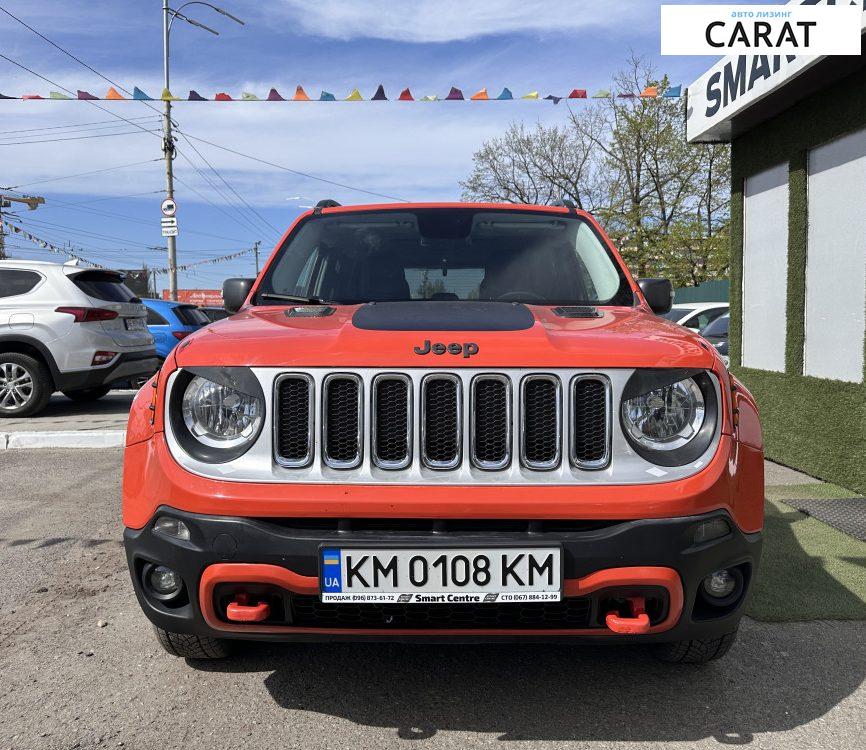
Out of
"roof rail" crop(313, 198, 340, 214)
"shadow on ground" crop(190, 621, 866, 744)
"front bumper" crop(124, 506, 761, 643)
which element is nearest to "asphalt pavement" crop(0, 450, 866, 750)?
"shadow on ground" crop(190, 621, 866, 744)

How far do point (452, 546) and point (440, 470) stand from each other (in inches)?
8.6

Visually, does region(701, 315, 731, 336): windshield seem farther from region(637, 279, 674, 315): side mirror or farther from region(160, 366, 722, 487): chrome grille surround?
region(160, 366, 722, 487): chrome grille surround

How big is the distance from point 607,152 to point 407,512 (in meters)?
34.4

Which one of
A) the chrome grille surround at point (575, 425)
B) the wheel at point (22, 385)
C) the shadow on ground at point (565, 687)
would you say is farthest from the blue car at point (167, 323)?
the chrome grille surround at point (575, 425)

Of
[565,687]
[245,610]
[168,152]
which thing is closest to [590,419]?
[565,687]

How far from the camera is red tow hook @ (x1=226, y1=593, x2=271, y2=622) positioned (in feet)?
7.15

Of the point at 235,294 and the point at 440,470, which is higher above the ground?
the point at 235,294

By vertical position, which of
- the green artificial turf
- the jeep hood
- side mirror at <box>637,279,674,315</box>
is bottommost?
the green artificial turf

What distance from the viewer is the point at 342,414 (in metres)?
2.22

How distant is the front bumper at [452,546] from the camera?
6.89ft

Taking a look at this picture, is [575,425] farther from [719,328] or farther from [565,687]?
[719,328]

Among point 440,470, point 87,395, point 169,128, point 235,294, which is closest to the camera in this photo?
point 440,470

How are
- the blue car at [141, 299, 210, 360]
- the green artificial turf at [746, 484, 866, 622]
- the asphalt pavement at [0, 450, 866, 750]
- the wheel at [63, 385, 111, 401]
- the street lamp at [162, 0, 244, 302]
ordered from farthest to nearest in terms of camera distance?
1. the street lamp at [162, 0, 244, 302]
2. the blue car at [141, 299, 210, 360]
3. the wheel at [63, 385, 111, 401]
4. the green artificial turf at [746, 484, 866, 622]
5. the asphalt pavement at [0, 450, 866, 750]
